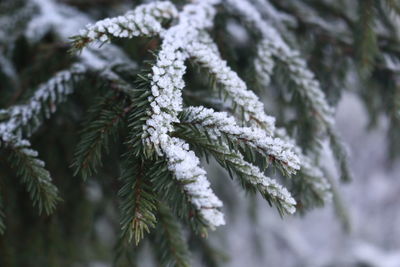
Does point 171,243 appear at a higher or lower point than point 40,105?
lower

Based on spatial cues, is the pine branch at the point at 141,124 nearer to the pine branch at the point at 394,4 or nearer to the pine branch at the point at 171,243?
the pine branch at the point at 171,243

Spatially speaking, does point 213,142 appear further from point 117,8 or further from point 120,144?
point 117,8

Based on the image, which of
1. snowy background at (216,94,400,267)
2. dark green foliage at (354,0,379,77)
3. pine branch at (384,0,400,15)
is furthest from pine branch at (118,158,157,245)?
snowy background at (216,94,400,267)

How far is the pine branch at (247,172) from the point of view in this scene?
28.2 inches

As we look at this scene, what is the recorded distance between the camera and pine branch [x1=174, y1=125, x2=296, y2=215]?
717 millimetres

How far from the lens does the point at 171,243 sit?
94 cm

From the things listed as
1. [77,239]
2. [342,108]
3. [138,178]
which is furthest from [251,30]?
[342,108]

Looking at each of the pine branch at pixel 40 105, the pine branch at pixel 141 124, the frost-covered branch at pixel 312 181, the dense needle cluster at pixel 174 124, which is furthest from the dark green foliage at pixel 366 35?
the pine branch at pixel 40 105

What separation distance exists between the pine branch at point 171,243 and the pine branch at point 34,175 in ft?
0.90

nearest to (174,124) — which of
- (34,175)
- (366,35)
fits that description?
(34,175)

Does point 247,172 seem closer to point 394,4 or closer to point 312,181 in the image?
point 312,181

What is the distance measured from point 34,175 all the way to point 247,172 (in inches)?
21.7

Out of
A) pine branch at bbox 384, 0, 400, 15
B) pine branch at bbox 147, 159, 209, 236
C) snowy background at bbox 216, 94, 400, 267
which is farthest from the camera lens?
snowy background at bbox 216, 94, 400, 267

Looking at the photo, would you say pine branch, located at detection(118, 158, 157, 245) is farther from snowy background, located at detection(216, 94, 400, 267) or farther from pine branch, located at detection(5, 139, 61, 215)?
snowy background, located at detection(216, 94, 400, 267)
